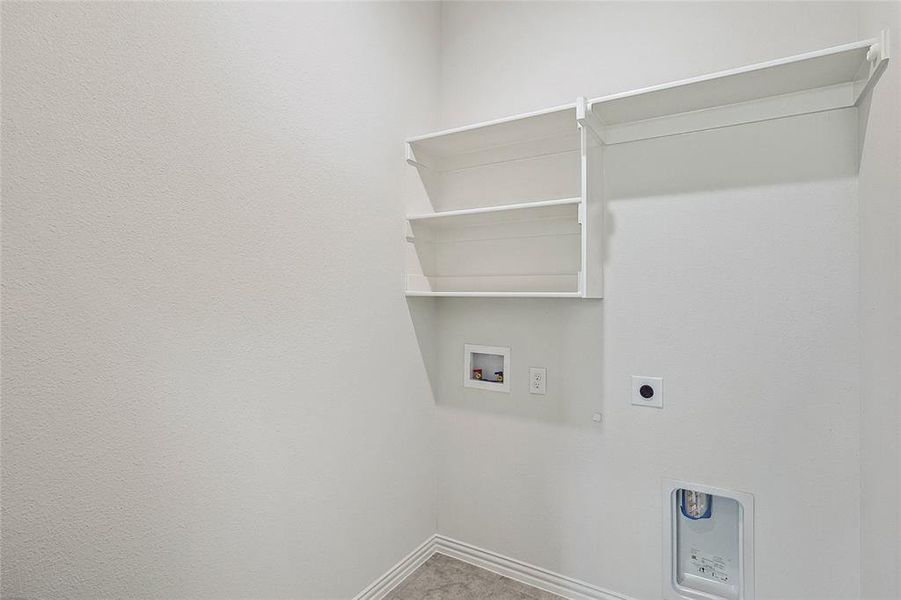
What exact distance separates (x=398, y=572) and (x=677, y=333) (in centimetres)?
148

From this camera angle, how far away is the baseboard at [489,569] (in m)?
1.79

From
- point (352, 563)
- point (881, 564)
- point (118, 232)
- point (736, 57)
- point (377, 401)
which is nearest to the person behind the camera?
point (118, 232)

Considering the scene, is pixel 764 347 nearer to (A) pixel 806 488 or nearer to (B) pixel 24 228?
(A) pixel 806 488

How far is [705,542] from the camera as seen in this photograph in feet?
5.40

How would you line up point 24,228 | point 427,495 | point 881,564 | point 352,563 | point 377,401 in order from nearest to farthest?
1. point 24,228
2. point 881,564
3. point 352,563
4. point 377,401
5. point 427,495

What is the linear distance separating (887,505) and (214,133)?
1.98 metres

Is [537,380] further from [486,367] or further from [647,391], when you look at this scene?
[647,391]

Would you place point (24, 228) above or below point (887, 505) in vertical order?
above

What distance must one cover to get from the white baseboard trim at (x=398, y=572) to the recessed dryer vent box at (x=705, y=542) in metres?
0.99

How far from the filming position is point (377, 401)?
182cm

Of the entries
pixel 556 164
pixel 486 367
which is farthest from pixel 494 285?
pixel 556 164

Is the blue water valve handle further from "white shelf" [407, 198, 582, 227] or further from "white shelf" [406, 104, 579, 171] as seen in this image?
"white shelf" [406, 104, 579, 171]

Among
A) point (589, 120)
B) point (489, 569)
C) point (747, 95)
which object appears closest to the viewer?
point (747, 95)

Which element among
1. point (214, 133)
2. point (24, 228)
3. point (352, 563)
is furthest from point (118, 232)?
point (352, 563)
